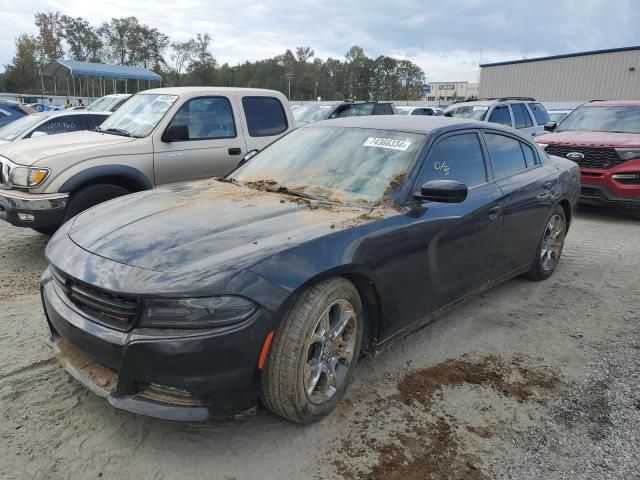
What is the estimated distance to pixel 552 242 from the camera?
5.23 metres

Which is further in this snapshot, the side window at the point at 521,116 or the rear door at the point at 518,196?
the side window at the point at 521,116

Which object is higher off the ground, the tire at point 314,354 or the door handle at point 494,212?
Result: the door handle at point 494,212

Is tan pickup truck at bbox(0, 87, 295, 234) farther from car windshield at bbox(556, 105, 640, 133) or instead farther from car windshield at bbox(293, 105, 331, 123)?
car windshield at bbox(293, 105, 331, 123)

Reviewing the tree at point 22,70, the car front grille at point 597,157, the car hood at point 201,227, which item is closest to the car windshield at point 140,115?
the car hood at point 201,227

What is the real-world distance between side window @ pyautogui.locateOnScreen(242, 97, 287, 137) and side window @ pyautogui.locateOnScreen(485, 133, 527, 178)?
3546mm

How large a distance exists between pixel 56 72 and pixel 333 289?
3052 centimetres


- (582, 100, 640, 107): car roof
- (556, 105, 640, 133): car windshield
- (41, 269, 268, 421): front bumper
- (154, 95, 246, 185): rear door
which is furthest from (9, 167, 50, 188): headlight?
(582, 100, 640, 107): car roof

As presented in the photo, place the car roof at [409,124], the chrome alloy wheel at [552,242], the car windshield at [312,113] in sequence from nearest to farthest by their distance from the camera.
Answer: the car roof at [409,124] < the chrome alloy wheel at [552,242] < the car windshield at [312,113]

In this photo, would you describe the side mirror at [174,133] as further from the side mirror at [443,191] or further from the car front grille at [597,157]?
the car front grille at [597,157]

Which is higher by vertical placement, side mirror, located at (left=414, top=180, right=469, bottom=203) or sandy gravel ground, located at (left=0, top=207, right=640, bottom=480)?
side mirror, located at (left=414, top=180, right=469, bottom=203)

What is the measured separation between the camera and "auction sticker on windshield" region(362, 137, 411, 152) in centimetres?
356

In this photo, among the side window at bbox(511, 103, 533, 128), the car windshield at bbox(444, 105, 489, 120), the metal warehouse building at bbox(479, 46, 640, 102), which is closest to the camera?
the car windshield at bbox(444, 105, 489, 120)

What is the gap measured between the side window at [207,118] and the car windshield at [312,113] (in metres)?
7.15

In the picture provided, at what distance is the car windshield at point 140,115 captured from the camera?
240 inches
